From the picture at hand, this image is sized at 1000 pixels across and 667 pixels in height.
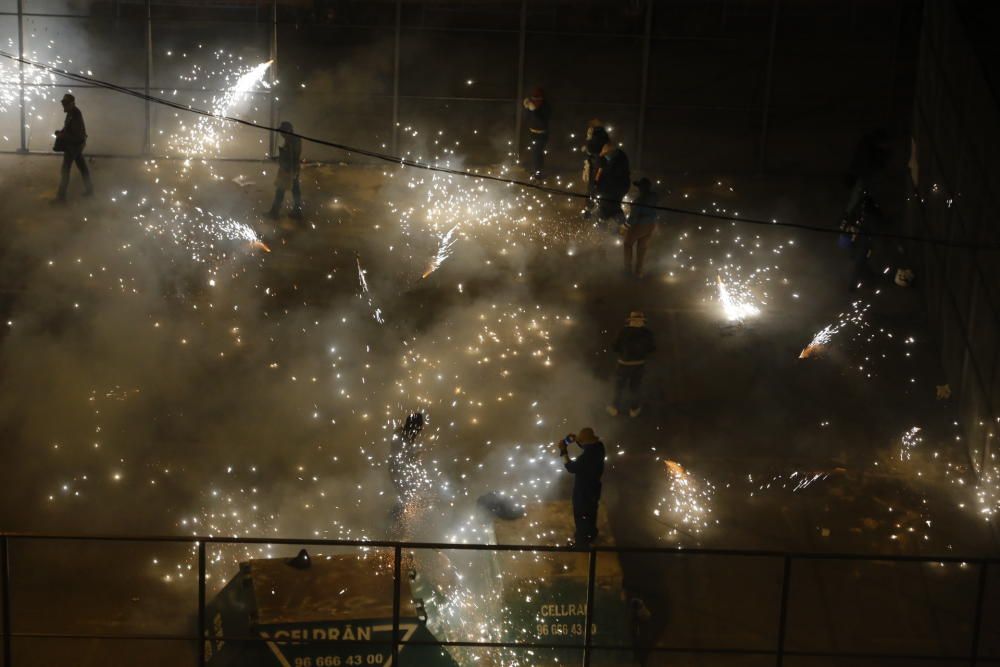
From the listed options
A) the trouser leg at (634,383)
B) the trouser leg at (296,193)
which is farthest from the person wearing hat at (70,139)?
the trouser leg at (634,383)

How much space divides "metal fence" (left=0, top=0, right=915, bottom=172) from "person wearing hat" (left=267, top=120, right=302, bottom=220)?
1938 mm

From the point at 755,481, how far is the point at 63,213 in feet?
28.8

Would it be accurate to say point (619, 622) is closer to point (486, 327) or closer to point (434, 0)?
point (486, 327)

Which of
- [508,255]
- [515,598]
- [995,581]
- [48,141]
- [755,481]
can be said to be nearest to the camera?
[515,598]

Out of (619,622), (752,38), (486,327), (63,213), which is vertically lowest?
(619,622)

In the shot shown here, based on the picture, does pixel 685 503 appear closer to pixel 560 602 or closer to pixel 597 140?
pixel 560 602

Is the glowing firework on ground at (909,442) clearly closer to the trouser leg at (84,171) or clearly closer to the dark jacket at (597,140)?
the dark jacket at (597,140)

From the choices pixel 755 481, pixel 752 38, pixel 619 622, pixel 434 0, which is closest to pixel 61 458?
pixel 619 622

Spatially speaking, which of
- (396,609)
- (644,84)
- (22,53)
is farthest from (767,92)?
(396,609)

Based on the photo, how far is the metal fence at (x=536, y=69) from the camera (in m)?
17.8

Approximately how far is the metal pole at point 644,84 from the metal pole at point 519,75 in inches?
62.7

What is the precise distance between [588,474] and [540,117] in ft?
21.9

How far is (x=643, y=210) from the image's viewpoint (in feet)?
48.7

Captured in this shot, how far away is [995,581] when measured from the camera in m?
11.8
